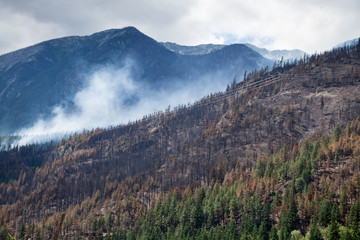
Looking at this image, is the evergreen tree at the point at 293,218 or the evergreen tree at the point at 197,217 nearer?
the evergreen tree at the point at 293,218

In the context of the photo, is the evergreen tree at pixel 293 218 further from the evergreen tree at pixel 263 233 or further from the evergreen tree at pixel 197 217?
the evergreen tree at pixel 197 217

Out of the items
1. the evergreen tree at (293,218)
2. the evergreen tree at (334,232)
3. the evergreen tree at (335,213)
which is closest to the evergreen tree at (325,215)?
the evergreen tree at (335,213)

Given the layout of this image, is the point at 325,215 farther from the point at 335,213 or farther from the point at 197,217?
the point at 197,217

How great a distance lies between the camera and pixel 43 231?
189 m

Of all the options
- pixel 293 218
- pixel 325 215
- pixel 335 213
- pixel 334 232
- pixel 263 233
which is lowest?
pixel 263 233

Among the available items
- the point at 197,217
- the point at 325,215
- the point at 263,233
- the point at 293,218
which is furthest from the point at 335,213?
Result: the point at 197,217

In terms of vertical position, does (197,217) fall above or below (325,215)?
below

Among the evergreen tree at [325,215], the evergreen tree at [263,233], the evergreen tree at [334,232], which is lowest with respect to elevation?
the evergreen tree at [263,233]

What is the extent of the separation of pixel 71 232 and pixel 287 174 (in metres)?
119

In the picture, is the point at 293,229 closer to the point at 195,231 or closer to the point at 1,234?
the point at 195,231

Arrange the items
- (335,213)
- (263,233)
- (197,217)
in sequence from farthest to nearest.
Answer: (197,217) → (263,233) → (335,213)

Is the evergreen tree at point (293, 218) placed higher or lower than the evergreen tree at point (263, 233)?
higher

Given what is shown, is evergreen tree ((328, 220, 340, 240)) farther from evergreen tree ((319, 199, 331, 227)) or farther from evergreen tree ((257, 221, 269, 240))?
evergreen tree ((257, 221, 269, 240))

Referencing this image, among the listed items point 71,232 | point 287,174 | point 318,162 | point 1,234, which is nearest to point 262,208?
point 287,174
